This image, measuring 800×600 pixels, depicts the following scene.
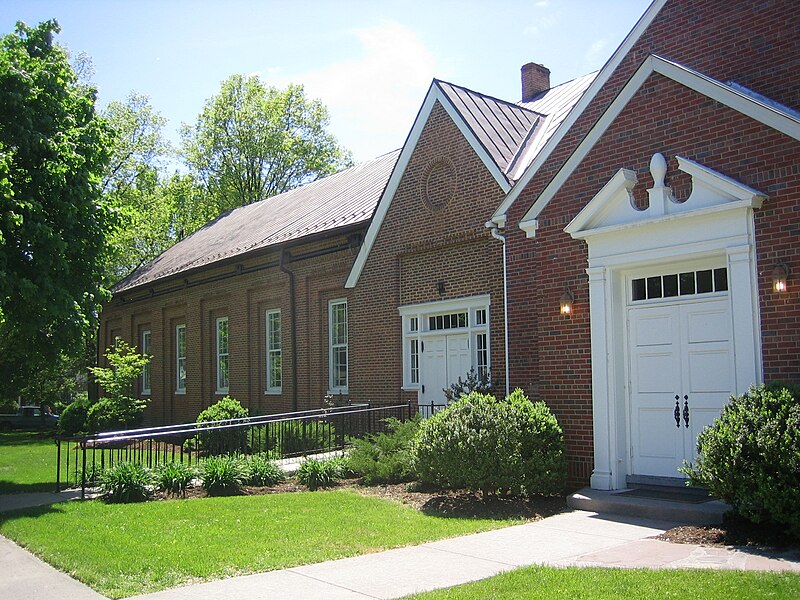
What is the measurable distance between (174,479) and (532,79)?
1321 centimetres

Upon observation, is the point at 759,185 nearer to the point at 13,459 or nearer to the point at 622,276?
the point at 622,276

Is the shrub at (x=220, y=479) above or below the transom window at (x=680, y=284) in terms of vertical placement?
below

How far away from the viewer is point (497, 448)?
10008mm

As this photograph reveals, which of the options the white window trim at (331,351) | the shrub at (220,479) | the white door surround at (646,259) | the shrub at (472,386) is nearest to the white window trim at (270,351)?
the white window trim at (331,351)

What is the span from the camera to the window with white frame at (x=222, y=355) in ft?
81.3

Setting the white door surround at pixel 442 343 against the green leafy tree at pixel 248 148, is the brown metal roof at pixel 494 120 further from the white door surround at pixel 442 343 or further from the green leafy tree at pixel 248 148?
the green leafy tree at pixel 248 148

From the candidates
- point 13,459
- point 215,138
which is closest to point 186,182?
point 215,138

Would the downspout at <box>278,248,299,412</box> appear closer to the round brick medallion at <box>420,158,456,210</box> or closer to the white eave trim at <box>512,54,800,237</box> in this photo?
the round brick medallion at <box>420,158,456,210</box>

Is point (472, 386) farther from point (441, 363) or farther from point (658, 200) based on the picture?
point (658, 200)

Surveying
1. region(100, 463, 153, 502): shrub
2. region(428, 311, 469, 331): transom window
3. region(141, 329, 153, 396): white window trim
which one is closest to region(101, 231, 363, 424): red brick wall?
region(141, 329, 153, 396): white window trim

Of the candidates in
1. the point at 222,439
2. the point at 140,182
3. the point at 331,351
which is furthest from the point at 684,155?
the point at 140,182

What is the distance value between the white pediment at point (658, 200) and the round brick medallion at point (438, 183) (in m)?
4.79

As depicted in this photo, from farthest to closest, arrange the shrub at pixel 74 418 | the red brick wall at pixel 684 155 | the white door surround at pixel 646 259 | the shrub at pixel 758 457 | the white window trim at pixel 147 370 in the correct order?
the white window trim at pixel 147 370 → the shrub at pixel 74 418 → the white door surround at pixel 646 259 → the red brick wall at pixel 684 155 → the shrub at pixel 758 457

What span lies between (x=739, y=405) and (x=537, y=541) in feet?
8.25
